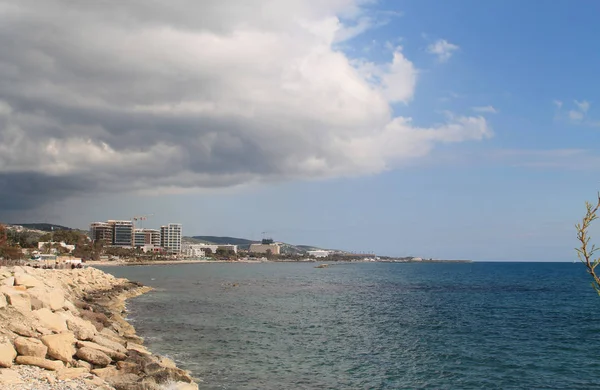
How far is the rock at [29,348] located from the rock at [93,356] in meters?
1.91

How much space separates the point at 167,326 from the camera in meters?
36.6

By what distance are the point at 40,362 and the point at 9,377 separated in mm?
1820

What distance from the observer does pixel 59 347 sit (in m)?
18.1

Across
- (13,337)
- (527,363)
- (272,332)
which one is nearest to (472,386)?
(527,363)

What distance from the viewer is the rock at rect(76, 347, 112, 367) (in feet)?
62.2

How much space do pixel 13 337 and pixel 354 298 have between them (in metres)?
46.8

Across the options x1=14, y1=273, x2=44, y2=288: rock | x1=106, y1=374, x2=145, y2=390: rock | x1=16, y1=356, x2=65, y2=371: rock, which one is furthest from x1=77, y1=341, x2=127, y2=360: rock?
x1=14, y1=273, x2=44, y2=288: rock

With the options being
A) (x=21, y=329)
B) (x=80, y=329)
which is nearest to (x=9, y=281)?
(x=80, y=329)

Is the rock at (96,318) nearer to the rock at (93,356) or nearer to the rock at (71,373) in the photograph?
the rock at (93,356)

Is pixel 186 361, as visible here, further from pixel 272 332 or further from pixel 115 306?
pixel 115 306

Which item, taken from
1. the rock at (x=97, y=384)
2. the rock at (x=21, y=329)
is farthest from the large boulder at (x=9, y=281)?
the rock at (x=97, y=384)

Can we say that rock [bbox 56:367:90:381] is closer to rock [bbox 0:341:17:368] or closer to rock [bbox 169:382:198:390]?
rock [bbox 0:341:17:368]

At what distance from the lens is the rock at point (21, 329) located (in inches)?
736

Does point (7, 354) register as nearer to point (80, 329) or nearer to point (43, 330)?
point (43, 330)
